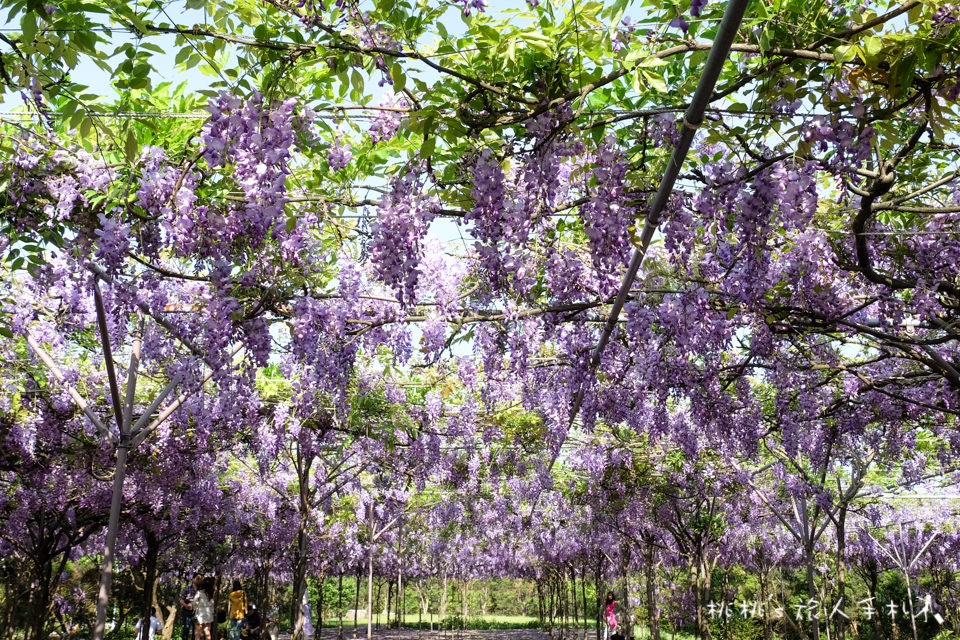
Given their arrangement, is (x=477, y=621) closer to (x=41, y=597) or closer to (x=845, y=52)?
(x=41, y=597)

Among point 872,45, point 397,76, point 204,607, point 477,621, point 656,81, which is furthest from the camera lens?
point 477,621

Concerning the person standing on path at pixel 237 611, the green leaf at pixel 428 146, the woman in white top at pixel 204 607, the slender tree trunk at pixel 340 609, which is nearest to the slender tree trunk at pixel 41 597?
the woman in white top at pixel 204 607

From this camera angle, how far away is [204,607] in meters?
9.77

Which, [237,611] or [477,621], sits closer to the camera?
[237,611]

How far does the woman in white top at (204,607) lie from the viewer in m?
9.71

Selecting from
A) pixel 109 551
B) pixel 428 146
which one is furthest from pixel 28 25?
pixel 109 551

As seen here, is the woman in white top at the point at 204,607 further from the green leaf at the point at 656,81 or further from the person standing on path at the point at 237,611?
the green leaf at the point at 656,81

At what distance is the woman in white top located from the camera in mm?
9711

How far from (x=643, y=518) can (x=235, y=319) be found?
12458 mm

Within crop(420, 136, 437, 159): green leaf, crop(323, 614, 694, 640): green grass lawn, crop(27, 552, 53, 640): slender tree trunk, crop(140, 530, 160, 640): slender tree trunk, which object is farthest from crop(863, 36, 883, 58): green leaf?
crop(323, 614, 694, 640): green grass lawn

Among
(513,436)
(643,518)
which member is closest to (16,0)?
(513,436)

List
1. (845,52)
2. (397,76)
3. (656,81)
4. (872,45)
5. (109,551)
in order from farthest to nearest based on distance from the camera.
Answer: (109,551) → (397,76) → (656,81) → (845,52) → (872,45)

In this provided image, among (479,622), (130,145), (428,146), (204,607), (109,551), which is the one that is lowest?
(479,622)

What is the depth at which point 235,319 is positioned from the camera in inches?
170
